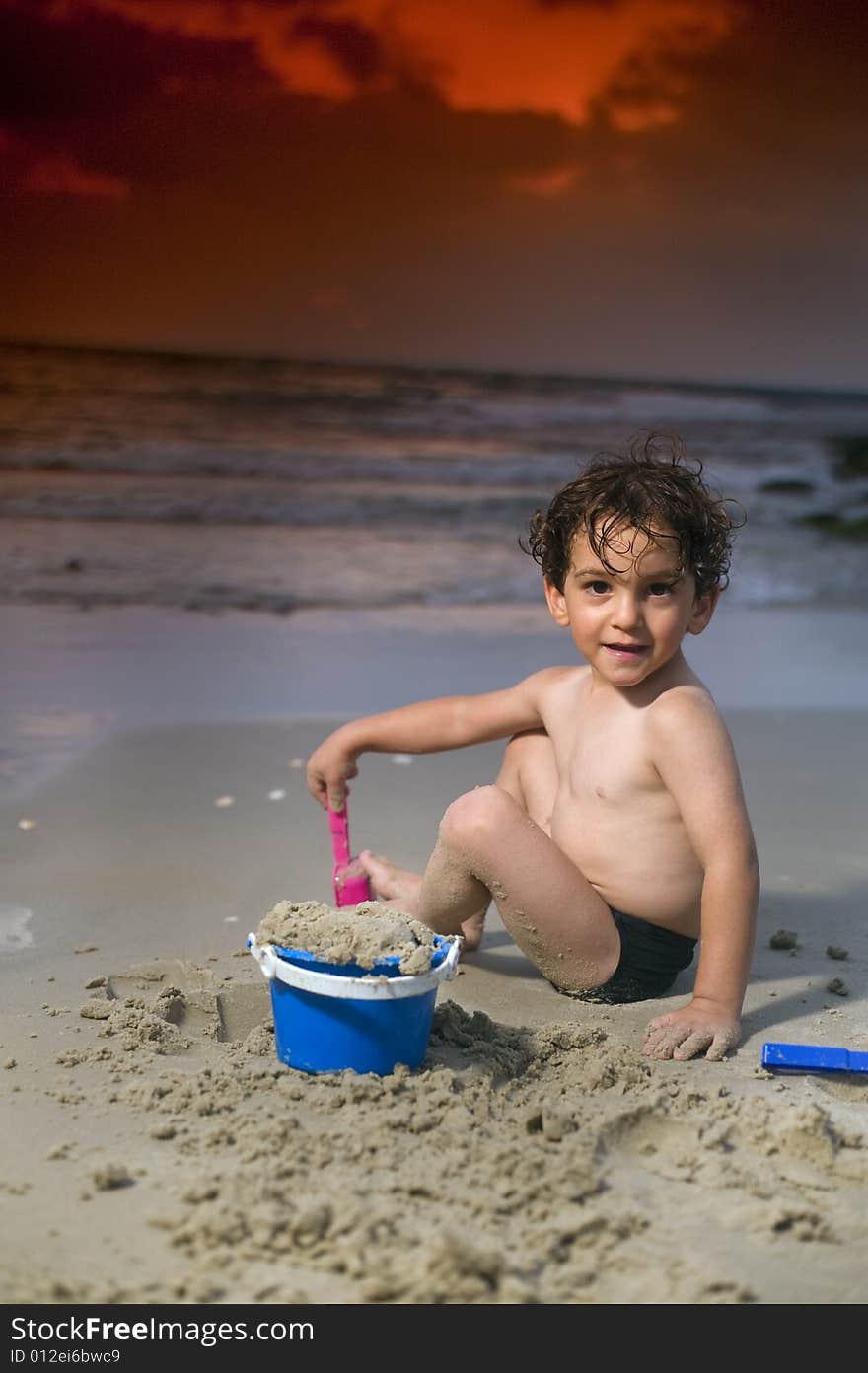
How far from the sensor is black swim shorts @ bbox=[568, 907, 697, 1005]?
273 centimetres

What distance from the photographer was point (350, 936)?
7.04 ft

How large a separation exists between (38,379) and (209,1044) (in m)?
13.8

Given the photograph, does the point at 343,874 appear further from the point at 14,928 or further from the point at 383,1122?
the point at 383,1122

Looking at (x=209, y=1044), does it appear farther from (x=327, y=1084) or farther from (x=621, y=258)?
(x=621, y=258)

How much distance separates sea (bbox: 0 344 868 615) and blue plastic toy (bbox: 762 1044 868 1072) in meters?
2.51

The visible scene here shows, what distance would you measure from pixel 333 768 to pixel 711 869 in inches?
36.4

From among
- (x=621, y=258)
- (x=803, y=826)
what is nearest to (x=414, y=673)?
(x=803, y=826)

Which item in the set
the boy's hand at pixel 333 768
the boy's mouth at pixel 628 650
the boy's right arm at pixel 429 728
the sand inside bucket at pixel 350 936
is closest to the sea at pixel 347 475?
the boy's right arm at pixel 429 728

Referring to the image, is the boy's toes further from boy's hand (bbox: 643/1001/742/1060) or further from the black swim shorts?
boy's hand (bbox: 643/1001/742/1060)

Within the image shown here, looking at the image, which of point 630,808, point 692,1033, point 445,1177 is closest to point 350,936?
point 445,1177

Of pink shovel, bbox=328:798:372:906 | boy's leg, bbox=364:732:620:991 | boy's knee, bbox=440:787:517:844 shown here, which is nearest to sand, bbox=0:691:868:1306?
boy's leg, bbox=364:732:620:991

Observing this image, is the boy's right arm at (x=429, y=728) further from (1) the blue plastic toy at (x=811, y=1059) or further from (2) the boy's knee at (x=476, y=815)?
(1) the blue plastic toy at (x=811, y=1059)

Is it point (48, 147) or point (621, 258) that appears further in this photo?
point (621, 258)

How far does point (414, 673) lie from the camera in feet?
19.1
